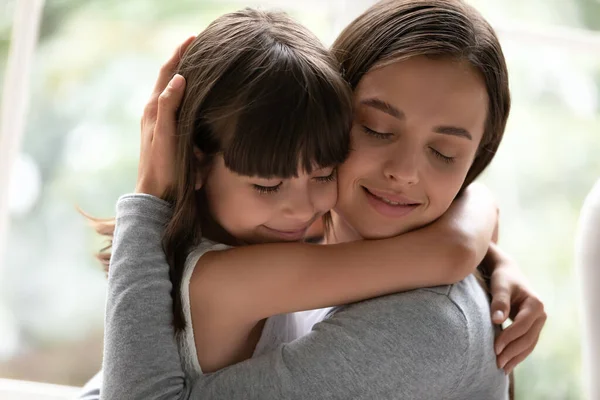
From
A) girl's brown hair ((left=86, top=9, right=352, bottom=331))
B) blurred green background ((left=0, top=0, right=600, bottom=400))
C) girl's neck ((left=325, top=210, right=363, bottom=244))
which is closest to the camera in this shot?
girl's brown hair ((left=86, top=9, right=352, bottom=331))

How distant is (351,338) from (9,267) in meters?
1.56

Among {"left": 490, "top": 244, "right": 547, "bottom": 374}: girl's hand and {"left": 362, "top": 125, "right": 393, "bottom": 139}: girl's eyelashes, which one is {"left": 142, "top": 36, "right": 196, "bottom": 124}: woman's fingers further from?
{"left": 490, "top": 244, "right": 547, "bottom": 374}: girl's hand

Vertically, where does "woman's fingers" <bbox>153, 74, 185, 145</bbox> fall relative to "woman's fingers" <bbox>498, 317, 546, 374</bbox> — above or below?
above

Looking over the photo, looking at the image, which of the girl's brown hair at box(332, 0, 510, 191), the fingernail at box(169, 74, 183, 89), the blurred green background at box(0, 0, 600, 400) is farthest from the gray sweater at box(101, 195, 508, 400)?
the blurred green background at box(0, 0, 600, 400)

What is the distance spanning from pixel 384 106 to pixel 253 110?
0.80 ft

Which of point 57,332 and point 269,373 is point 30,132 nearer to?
point 57,332

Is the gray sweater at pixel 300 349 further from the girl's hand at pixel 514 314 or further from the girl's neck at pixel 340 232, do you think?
the girl's neck at pixel 340 232

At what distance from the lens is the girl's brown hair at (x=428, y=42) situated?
4.45 feet

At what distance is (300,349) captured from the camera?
1297mm

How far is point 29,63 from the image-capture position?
2264mm

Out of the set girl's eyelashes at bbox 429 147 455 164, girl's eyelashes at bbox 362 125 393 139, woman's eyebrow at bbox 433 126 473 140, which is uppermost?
woman's eyebrow at bbox 433 126 473 140

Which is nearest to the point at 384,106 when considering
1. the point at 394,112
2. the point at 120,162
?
the point at 394,112

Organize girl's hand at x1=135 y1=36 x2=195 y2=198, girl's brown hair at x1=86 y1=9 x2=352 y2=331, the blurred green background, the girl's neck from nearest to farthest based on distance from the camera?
girl's brown hair at x1=86 y1=9 x2=352 y2=331 < girl's hand at x1=135 y1=36 x2=195 y2=198 < the girl's neck < the blurred green background

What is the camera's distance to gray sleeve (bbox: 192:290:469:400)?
1271 millimetres
